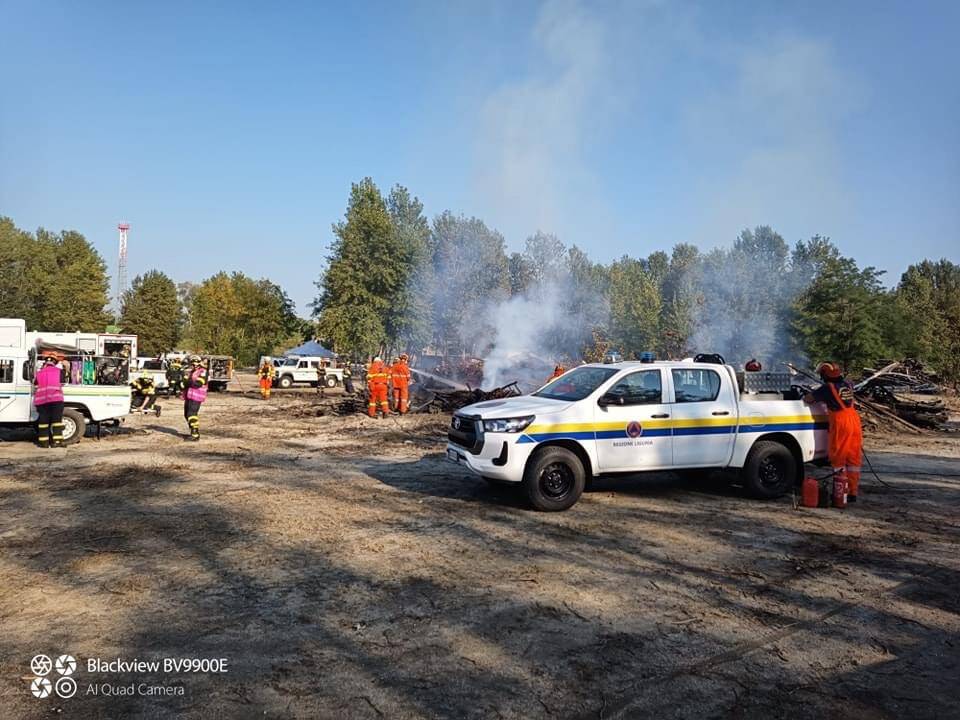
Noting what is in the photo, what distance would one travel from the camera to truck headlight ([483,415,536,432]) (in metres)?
7.27

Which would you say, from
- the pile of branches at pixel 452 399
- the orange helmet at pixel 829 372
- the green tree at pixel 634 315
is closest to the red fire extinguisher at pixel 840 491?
the orange helmet at pixel 829 372

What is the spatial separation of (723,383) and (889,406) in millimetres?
13358

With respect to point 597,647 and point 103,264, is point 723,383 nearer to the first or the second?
point 597,647

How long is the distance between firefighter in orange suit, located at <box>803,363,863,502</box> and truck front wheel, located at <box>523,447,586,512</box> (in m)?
3.58

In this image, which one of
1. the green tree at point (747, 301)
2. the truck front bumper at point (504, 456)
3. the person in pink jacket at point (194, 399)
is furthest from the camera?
the green tree at point (747, 301)

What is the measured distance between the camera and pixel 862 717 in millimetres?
3322

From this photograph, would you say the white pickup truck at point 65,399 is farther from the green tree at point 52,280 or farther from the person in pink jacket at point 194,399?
the green tree at point 52,280

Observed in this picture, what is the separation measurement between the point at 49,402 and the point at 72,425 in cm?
108

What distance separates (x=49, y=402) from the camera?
11.7 metres

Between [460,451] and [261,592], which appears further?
[460,451]

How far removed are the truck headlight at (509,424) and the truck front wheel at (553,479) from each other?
42cm

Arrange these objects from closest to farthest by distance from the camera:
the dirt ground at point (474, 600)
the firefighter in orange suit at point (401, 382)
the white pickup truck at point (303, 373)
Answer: the dirt ground at point (474, 600)
the firefighter in orange suit at point (401, 382)
the white pickup truck at point (303, 373)

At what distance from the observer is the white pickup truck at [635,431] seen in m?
7.32

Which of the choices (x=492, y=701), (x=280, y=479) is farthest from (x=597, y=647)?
(x=280, y=479)
